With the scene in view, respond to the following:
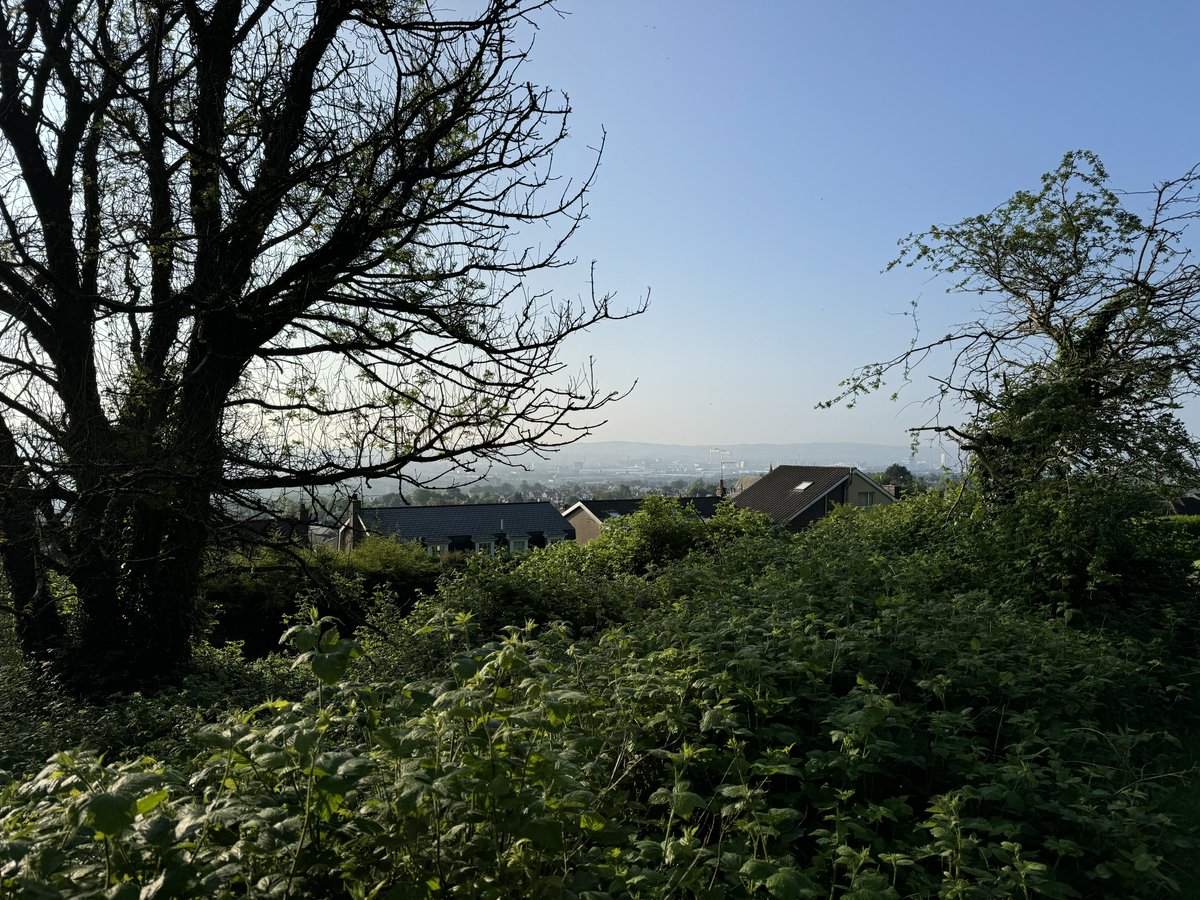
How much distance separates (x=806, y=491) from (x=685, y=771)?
121ft

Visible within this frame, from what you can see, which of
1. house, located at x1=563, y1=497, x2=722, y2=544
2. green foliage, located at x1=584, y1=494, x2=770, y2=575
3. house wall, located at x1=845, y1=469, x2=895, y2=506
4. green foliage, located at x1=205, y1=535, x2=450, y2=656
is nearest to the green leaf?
green foliage, located at x1=205, y1=535, x2=450, y2=656

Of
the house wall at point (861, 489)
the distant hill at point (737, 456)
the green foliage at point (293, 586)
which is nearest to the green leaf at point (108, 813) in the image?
the green foliage at point (293, 586)

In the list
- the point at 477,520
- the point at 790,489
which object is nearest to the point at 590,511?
the point at 477,520

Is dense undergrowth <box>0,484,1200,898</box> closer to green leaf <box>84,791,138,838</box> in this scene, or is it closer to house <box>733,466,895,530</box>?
green leaf <box>84,791,138,838</box>

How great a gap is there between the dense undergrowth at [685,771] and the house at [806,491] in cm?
3114

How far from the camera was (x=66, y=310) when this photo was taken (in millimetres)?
7148

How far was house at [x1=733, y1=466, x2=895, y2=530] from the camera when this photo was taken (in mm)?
37281

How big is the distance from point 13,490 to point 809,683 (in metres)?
5.99

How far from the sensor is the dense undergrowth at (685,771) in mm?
1922

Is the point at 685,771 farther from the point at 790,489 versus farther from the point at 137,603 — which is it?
the point at 790,489

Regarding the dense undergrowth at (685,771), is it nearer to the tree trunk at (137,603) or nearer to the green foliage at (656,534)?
the tree trunk at (137,603)

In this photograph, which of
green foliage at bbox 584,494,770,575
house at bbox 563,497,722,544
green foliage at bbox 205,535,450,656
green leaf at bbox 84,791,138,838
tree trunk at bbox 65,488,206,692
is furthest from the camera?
house at bbox 563,497,722,544

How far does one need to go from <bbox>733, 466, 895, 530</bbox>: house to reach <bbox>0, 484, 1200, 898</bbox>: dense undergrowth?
31.1 m

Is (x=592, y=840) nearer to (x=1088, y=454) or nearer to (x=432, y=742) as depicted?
(x=432, y=742)
